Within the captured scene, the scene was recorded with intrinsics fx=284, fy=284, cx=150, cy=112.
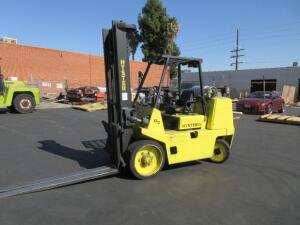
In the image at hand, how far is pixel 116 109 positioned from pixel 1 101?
38.5 feet

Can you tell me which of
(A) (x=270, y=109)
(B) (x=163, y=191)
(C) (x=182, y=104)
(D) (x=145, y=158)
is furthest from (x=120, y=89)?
(A) (x=270, y=109)

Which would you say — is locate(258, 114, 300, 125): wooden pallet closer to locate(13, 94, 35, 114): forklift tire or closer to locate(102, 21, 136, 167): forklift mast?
locate(102, 21, 136, 167): forklift mast

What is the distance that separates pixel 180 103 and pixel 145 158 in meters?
1.61

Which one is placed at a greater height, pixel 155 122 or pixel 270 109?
pixel 155 122

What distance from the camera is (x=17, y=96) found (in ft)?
49.6

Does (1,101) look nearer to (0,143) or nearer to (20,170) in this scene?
(0,143)

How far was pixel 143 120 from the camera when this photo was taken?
5434 mm

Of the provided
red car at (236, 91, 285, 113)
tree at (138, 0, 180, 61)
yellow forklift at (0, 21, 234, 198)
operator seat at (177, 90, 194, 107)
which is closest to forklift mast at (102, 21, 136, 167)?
yellow forklift at (0, 21, 234, 198)

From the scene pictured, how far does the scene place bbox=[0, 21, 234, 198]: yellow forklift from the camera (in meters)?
5.20

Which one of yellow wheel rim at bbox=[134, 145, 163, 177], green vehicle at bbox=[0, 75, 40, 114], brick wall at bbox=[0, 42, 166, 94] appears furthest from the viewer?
brick wall at bbox=[0, 42, 166, 94]

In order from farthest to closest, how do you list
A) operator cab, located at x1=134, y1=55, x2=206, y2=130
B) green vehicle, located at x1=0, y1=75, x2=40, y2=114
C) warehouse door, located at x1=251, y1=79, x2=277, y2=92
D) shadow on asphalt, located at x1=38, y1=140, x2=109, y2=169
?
warehouse door, located at x1=251, y1=79, x2=277, y2=92 < green vehicle, located at x1=0, y1=75, x2=40, y2=114 < shadow on asphalt, located at x1=38, y1=140, x2=109, y2=169 < operator cab, located at x1=134, y1=55, x2=206, y2=130

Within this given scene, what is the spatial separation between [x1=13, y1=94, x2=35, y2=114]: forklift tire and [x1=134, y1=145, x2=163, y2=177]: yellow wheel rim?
1207 centimetres

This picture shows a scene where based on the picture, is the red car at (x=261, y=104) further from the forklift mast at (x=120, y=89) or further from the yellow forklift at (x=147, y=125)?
the forklift mast at (x=120, y=89)

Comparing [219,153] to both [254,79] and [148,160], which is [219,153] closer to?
[148,160]
